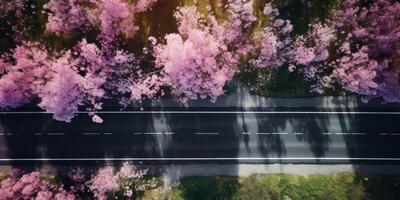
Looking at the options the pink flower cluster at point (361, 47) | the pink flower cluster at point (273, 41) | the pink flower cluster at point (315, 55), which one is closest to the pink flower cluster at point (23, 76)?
the pink flower cluster at point (273, 41)

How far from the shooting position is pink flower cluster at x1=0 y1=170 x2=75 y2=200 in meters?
37.6

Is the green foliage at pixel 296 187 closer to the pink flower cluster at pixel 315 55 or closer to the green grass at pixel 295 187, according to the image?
the green grass at pixel 295 187

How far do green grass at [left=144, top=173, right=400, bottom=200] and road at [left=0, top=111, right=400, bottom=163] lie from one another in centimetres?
158

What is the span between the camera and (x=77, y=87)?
3734 centimetres

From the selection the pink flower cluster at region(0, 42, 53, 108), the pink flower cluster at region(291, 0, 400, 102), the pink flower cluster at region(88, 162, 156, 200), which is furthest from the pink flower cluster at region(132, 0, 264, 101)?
the pink flower cluster at region(0, 42, 53, 108)

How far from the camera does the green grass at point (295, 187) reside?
3966 cm

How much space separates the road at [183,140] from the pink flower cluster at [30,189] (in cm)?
224

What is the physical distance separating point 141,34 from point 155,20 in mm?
1713

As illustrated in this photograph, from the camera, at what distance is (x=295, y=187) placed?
40031mm

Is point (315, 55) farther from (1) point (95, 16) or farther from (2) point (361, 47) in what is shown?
(1) point (95, 16)

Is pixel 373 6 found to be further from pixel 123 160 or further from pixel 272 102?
pixel 123 160

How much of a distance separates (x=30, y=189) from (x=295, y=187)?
22.1 metres

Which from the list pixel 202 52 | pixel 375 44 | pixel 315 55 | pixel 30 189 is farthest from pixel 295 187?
pixel 30 189

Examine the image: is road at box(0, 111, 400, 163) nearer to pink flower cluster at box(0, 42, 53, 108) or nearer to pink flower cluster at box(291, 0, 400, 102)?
pink flower cluster at box(0, 42, 53, 108)
